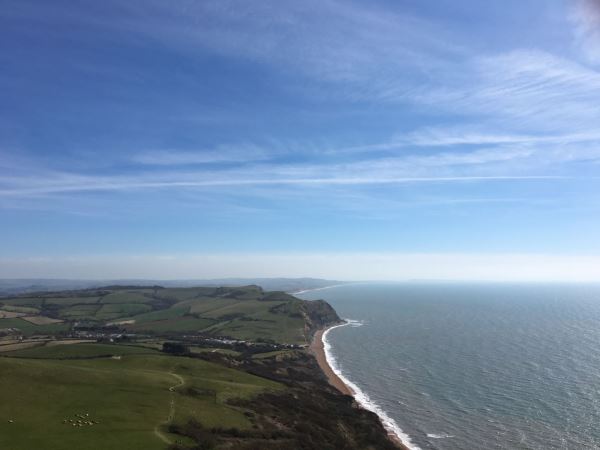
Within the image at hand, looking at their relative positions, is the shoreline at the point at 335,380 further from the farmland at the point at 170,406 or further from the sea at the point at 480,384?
the farmland at the point at 170,406

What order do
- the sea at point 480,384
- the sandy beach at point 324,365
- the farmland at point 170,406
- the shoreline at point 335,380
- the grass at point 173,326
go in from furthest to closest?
the grass at point 173,326, the sandy beach at point 324,365, the sea at point 480,384, the shoreline at point 335,380, the farmland at point 170,406

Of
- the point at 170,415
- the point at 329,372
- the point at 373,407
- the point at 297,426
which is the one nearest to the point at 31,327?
the point at 329,372

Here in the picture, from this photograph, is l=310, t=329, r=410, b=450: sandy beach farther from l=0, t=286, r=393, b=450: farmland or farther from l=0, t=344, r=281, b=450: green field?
l=0, t=344, r=281, b=450: green field

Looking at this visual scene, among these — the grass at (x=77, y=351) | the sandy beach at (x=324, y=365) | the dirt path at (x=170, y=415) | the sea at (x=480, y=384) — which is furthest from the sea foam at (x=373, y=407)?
the grass at (x=77, y=351)

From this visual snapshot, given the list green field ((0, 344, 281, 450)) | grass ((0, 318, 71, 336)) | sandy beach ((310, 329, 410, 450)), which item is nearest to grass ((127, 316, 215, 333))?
grass ((0, 318, 71, 336))

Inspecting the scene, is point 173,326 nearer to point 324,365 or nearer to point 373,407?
point 324,365

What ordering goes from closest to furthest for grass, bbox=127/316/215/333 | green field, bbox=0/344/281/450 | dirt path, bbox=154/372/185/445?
green field, bbox=0/344/281/450 < dirt path, bbox=154/372/185/445 < grass, bbox=127/316/215/333
